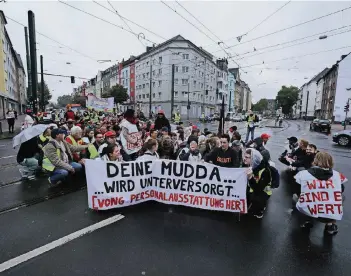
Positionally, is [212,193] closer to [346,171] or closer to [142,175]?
[142,175]

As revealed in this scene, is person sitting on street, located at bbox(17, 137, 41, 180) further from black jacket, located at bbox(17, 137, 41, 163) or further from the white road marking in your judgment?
the white road marking

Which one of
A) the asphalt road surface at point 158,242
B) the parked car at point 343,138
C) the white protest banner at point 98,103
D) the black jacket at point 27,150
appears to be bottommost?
the asphalt road surface at point 158,242

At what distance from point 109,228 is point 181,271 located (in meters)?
1.48

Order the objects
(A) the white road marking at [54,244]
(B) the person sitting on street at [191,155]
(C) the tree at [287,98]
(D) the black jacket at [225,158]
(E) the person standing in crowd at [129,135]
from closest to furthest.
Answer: (A) the white road marking at [54,244], (D) the black jacket at [225,158], (B) the person sitting on street at [191,155], (E) the person standing in crowd at [129,135], (C) the tree at [287,98]

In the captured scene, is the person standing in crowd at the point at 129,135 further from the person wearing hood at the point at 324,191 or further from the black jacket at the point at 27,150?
the person wearing hood at the point at 324,191

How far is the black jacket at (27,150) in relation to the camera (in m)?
5.83

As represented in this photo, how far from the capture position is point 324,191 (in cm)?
354

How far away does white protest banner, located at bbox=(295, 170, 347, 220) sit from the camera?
3.51m

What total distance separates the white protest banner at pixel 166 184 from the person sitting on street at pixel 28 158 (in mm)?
2887

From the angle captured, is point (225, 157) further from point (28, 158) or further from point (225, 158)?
point (28, 158)

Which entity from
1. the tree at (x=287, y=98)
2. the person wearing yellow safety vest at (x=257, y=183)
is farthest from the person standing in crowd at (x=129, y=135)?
the tree at (x=287, y=98)

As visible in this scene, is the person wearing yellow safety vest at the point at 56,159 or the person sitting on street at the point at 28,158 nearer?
the person wearing yellow safety vest at the point at 56,159

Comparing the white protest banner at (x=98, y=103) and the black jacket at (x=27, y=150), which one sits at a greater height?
the white protest banner at (x=98, y=103)

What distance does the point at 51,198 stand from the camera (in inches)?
190
